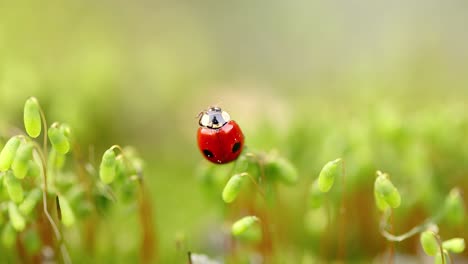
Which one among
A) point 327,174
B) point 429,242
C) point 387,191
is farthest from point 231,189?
point 429,242

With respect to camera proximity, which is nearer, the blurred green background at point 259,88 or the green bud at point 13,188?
the green bud at point 13,188

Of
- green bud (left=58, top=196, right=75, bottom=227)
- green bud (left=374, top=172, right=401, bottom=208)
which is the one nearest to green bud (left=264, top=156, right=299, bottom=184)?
green bud (left=374, top=172, right=401, bottom=208)

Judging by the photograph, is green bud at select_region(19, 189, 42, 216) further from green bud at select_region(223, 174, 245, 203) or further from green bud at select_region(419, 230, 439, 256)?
green bud at select_region(419, 230, 439, 256)

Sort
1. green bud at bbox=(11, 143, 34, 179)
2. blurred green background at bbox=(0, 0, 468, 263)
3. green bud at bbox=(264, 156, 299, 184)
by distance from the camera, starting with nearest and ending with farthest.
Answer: green bud at bbox=(11, 143, 34, 179)
green bud at bbox=(264, 156, 299, 184)
blurred green background at bbox=(0, 0, 468, 263)

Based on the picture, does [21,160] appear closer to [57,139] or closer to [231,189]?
[57,139]

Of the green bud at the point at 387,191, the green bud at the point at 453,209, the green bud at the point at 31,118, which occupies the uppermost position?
the green bud at the point at 31,118

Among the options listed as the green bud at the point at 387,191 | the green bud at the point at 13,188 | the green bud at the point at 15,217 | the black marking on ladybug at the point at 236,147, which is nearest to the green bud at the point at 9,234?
the green bud at the point at 15,217

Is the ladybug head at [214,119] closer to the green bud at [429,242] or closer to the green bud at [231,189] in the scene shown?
the green bud at [231,189]
